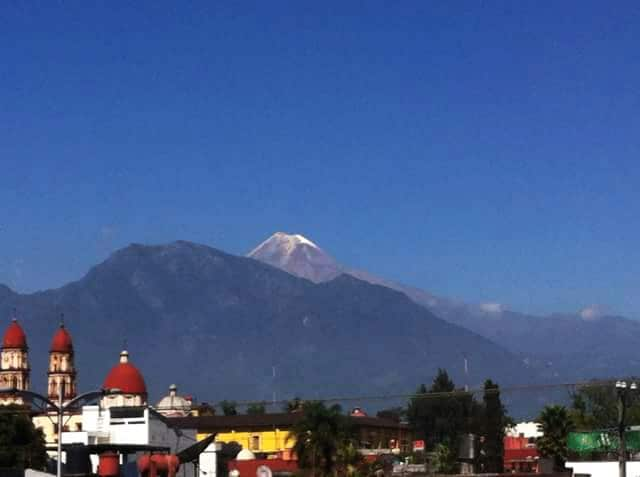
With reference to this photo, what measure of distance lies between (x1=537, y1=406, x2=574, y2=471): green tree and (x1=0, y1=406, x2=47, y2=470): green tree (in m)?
48.3

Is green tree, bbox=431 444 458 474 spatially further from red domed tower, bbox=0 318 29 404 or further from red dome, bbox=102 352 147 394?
red domed tower, bbox=0 318 29 404

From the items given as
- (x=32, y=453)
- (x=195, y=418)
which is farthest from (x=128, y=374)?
(x=32, y=453)

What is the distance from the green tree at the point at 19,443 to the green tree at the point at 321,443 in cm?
2654

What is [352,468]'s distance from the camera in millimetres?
100562

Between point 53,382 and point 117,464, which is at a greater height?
point 53,382

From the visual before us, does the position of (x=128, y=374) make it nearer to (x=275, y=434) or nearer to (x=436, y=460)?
(x=275, y=434)

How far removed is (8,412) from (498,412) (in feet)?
236

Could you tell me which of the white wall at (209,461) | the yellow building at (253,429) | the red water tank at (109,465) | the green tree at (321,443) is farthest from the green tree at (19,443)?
the yellow building at (253,429)

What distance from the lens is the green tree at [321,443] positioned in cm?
10006

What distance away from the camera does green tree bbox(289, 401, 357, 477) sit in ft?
328

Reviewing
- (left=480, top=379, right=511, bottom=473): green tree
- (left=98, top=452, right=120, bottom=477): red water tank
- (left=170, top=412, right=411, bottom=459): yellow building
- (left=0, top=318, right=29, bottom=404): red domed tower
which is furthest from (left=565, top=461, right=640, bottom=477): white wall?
(left=0, top=318, right=29, bottom=404): red domed tower

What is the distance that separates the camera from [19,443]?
124 m

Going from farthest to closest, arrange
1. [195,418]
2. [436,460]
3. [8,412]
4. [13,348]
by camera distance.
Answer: [13,348] < [195,418] < [436,460] < [8,412]

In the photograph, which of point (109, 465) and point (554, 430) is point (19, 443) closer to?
point (109, 465)
